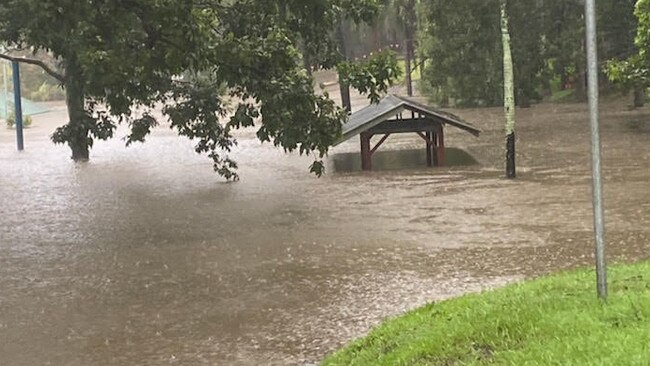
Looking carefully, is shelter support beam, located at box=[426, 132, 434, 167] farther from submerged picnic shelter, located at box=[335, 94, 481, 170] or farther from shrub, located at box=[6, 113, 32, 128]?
shrub, located at box=[6, 113, 32, 128]

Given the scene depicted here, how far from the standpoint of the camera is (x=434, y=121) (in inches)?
1091

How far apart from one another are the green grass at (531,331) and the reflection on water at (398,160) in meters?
20.8

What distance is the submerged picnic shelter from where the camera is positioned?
1050 inches

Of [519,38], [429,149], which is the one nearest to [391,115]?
[429,149]

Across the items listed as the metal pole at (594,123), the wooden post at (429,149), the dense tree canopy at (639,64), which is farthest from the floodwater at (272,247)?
the metal pole at (594,123)

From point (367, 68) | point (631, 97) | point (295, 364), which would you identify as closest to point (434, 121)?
point (367, 68)

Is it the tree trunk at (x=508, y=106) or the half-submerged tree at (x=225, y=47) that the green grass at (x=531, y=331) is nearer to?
the half-submerged tree at (x=225, y=47)

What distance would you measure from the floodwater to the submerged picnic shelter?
950 millimetres

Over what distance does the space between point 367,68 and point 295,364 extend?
6606mm

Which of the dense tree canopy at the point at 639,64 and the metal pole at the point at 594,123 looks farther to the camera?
the dense tree canopy at the point at 639,64

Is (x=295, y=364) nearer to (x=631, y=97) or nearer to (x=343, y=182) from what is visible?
(x=343, y=182)

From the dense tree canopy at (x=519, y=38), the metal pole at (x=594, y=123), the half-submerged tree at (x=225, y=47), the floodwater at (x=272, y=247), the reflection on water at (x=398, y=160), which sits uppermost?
the dense tree canopy at (x=519, y=38)

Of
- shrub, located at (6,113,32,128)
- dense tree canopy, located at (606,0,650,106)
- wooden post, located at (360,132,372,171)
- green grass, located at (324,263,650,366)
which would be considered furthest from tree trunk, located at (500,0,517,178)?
shrub, located at (6,113,32,128)

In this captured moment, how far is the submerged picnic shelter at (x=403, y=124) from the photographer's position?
1050 inches
